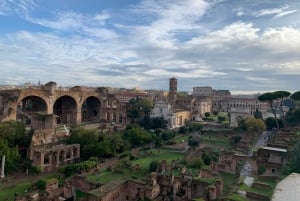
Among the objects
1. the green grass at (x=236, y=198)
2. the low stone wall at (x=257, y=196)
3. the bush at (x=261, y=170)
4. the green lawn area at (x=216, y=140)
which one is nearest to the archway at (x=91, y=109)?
the green lawn area at (x=216, y=140)

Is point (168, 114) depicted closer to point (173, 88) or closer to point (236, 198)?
point (173, 88)

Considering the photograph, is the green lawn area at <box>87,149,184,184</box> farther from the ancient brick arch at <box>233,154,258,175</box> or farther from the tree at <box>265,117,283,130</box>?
the tree at <box>265,117,283,130</box>

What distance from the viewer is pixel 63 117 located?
4975 cm

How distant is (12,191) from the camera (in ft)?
66.5

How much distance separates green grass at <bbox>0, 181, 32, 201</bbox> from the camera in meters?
19.0

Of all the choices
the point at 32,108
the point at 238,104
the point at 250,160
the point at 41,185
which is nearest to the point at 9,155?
the point at 41,185

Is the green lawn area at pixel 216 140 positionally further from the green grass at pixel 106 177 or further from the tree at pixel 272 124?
the green grass at pixel 106 177

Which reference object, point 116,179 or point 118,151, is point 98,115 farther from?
point 116,179

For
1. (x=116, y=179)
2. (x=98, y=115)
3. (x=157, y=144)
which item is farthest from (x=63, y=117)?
(x=116, y=179)

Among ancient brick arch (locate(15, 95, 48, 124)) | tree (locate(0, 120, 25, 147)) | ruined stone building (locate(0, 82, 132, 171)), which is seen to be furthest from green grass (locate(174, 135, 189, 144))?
ancient brick arch (locate(15, 95, 48, 124))

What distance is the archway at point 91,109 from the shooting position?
54781mm

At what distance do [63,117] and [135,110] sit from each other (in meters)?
13.0

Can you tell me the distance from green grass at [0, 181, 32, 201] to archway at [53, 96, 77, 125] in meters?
27.6

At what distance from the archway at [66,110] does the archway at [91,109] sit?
5247 mm
